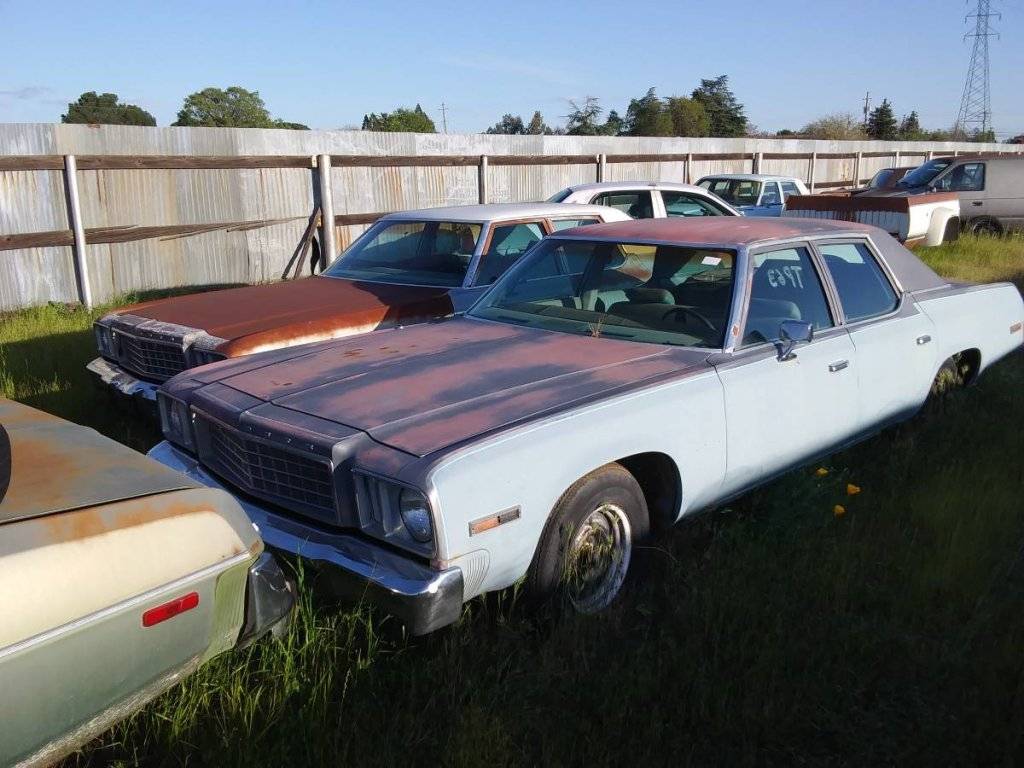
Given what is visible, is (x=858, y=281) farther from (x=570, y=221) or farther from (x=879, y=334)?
(x=570, y=221)

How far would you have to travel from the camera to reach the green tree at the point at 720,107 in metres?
56.8

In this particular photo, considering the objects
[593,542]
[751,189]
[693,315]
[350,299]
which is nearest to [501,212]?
[350,299]

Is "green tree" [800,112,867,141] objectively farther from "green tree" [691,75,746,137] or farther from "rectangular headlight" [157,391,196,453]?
"rectangular headlight" [157,391,196,453]

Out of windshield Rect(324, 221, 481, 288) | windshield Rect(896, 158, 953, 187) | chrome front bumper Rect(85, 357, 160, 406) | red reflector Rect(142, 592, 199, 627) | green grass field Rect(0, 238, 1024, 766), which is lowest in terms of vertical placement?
green grass field Rect(0, 238, 1024, 766)

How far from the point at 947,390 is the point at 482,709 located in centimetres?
423

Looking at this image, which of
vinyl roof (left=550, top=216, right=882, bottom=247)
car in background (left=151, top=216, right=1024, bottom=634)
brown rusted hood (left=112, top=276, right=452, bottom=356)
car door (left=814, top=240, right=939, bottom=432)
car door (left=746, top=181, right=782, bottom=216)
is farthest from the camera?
car door (left=746, top=181, right=782, bottom=216)

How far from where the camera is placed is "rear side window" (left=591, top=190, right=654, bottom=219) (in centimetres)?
1018

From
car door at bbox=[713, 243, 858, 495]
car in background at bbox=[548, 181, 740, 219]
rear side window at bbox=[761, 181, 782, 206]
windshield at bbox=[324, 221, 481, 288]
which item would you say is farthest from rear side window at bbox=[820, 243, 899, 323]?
rear side window at bbox=[761, 181, 782, 206]

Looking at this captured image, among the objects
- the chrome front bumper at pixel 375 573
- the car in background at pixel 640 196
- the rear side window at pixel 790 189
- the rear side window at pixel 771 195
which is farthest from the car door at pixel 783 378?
the rear side window at pixel 790 189

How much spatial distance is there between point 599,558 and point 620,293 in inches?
65.5

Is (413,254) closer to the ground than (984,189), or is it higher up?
closer to the ground

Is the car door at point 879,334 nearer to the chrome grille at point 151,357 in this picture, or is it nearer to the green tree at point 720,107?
the chrome grille at point 151,357

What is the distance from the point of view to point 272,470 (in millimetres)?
3334

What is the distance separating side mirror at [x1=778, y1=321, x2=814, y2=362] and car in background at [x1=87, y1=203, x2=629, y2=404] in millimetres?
1914
